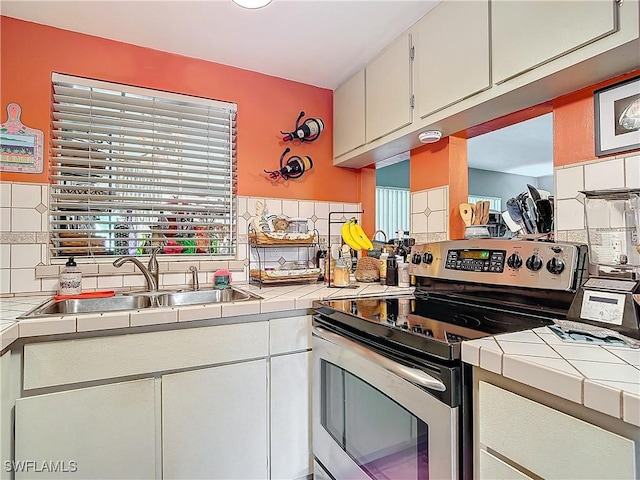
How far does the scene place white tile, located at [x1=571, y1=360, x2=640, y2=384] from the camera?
24.9 inches

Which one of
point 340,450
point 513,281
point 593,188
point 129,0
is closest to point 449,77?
point 593,188

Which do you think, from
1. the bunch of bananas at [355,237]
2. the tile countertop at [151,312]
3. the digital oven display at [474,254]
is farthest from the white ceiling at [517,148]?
the tile countertop at [151,312]

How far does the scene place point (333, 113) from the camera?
8.12 feet

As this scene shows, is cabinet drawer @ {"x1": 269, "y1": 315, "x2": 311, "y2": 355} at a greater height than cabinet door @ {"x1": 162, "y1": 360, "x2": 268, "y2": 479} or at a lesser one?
greater

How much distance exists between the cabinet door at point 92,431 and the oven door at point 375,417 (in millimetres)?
649

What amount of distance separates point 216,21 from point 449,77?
1.12 m

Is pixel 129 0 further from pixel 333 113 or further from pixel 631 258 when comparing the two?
pixel 631 258

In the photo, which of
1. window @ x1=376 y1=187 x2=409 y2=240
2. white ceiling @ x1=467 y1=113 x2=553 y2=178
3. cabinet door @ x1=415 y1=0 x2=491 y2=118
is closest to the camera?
cabinet door @ x1=415 y1=0 x2=491 y2=118

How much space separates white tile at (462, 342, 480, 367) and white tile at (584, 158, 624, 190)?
32.3 inches

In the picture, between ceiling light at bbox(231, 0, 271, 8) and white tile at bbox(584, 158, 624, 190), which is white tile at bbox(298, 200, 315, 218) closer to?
ceiling light at bbox(231, 0, 271, 8)

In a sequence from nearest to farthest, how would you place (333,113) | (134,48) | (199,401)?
(199,401) → (134,48) → (333,113)

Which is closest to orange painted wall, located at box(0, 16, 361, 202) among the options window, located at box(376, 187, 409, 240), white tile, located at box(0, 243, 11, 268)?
white tile, located at box(0, 243, 11, 268)

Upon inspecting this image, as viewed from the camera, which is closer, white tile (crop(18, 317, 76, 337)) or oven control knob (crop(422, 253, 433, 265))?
white tile (crop(18, 317, 76, 337))

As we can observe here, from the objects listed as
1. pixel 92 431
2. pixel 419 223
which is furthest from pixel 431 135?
pixel 92 431
